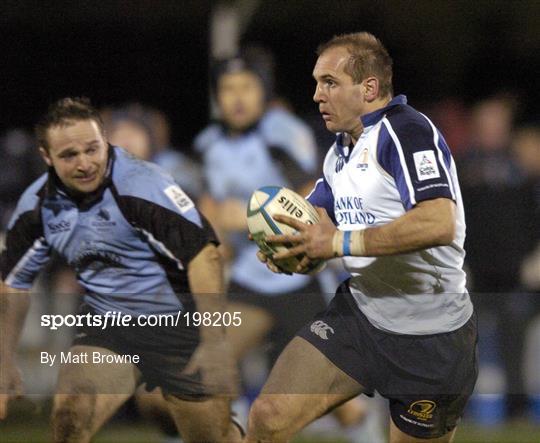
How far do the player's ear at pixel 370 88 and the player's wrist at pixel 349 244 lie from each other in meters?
0.61

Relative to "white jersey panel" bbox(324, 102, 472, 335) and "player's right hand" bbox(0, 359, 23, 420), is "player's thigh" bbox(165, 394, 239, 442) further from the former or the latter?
"white jersey panel" bbox(324, 102, 472, 335)

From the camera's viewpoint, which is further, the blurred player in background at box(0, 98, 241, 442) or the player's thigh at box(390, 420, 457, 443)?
the blurred player in background at box(0, 98, 241, 442)

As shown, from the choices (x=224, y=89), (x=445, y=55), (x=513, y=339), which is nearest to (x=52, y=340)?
(x=224, y=89)

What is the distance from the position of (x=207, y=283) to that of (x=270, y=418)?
79cm

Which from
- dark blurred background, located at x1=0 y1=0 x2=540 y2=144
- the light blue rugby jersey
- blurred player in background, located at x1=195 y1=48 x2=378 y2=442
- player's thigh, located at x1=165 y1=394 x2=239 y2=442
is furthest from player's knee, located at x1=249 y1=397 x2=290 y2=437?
dark blurred background, located at x1=0 y1=0 x2=540 y2=144

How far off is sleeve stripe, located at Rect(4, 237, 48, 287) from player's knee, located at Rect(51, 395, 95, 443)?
69cm

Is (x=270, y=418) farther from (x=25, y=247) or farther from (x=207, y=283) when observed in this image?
(x=25, y=247)

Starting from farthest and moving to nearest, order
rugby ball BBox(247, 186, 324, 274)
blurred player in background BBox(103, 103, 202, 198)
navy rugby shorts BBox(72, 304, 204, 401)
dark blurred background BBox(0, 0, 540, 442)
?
dark blurred background BBox(0, 0, 540, 442) → blurred player in background BBox(103, 103, 202, 198) → navy rugby shorts BBox(72, 304, 204, 401) → rugby ball BBox(247, 186, 324, 274)

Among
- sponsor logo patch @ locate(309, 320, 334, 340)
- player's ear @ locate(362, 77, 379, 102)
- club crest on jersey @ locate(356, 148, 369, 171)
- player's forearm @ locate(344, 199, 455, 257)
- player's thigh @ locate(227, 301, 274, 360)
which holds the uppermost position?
player's ear @ locate(362, 77, 379, 102)

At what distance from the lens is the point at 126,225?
474 centimetres

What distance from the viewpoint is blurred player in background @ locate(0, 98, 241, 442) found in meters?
4.66

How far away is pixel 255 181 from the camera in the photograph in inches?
254

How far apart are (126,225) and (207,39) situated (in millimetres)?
5536

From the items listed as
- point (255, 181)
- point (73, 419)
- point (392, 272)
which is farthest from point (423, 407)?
point (255, 181)
